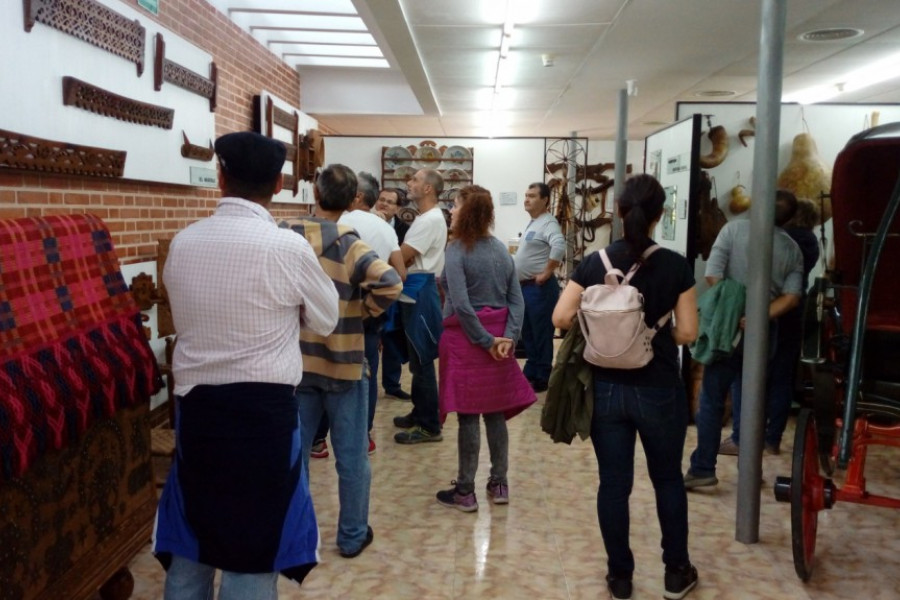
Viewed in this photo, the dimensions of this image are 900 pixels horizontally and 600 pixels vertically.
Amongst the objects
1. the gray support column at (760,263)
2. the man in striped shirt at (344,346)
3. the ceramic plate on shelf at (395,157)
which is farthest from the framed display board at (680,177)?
the ceramic plate on shelf at (395,157)

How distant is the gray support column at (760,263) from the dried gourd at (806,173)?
1886 millimetres

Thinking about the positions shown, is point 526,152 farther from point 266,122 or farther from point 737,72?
point 266,122

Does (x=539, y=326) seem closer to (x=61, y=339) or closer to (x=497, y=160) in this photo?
(x=497, y=160)

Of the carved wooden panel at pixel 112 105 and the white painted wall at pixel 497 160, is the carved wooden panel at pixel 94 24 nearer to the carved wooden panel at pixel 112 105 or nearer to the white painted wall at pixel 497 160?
the carved wooden panel at pixel 112 105

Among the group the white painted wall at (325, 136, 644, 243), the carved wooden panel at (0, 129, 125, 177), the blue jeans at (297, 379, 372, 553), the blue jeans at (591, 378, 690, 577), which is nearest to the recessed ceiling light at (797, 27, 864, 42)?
the white painted wall at (325, 136, 644, 243)

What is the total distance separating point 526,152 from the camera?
24.2ft

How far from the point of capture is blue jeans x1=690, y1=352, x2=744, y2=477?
3.53 m

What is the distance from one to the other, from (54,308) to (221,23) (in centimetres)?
365

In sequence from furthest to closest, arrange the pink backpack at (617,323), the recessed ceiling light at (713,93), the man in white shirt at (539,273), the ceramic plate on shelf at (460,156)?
1. the ceramic plate on shelf at (460,156)
2. the recessed ceiling light at (713,93)
3. the man in white shirt at (539,273)
4. the pink backpack at (617,323)

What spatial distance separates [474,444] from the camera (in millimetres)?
3301

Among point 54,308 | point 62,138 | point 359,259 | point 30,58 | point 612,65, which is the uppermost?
point 612,65

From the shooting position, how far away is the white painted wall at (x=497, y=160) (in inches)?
278

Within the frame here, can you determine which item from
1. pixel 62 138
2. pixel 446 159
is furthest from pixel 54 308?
pixel 446 159

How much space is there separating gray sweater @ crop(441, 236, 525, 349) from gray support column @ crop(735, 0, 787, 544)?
97cm
